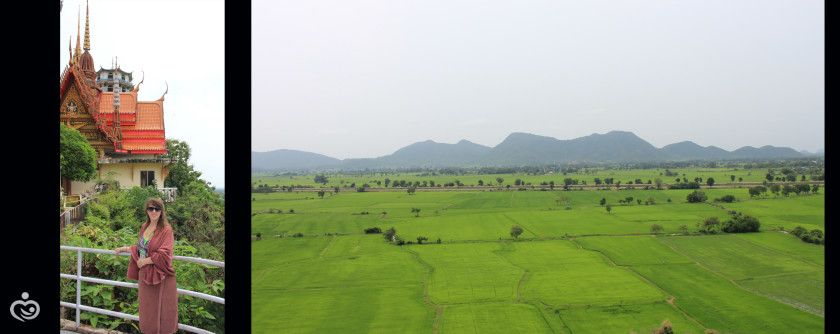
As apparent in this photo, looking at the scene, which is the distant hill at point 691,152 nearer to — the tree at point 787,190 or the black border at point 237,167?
the tree at point 787,190

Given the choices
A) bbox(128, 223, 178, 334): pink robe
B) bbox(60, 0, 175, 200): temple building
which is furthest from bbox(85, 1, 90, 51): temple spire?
bbox(128, 223, 178, 334): pink robe

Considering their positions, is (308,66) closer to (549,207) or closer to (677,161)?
A: (677,161)

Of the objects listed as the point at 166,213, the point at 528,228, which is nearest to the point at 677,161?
→ the point at 528,228

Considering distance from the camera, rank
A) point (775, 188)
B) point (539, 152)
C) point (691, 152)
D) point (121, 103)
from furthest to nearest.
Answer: point (539, 152) → point (691, 152) → point (775, 188) → point (121, 103)

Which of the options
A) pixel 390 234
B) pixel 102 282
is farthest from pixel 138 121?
pixel 390 234

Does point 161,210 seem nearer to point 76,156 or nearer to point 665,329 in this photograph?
point 76,156
